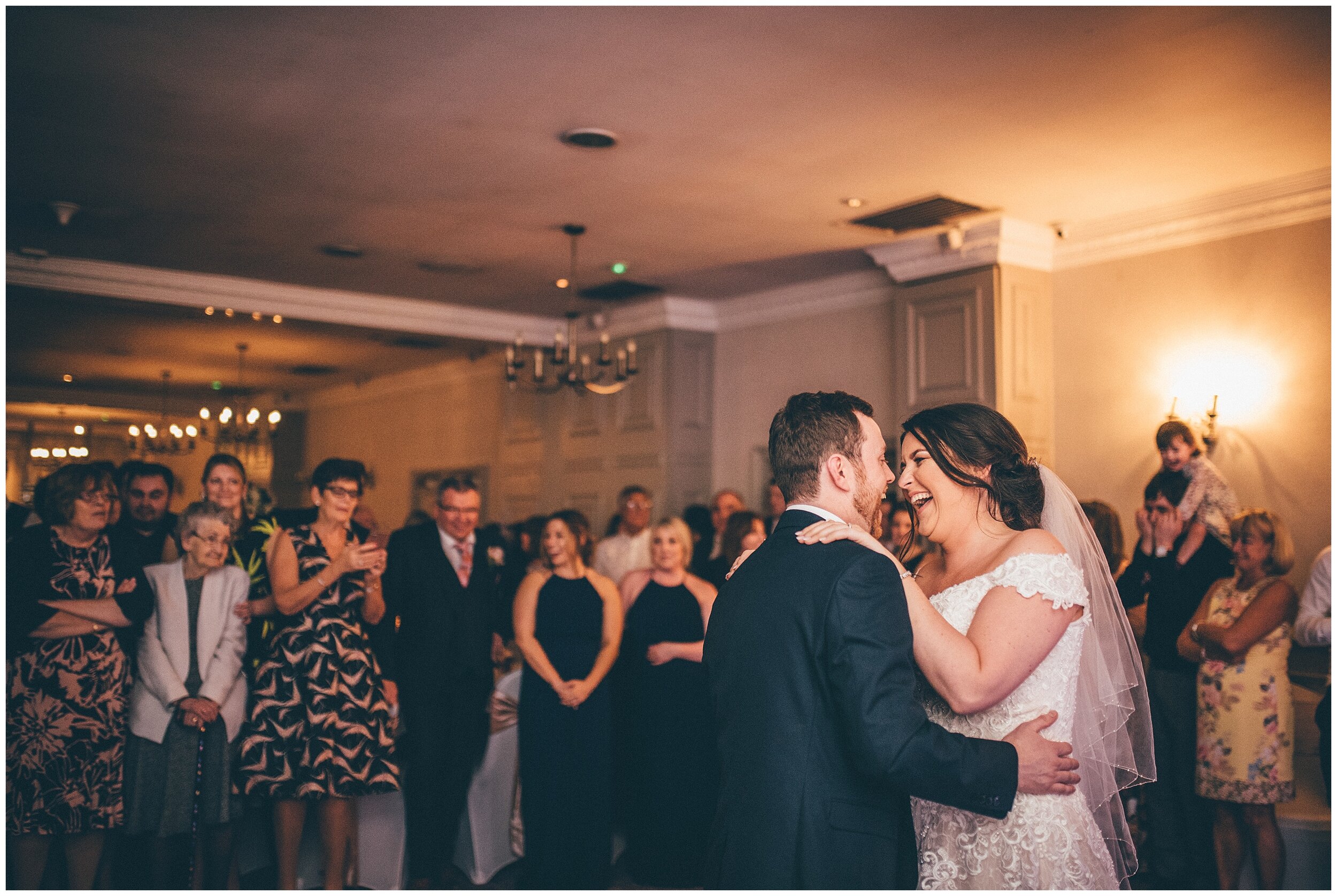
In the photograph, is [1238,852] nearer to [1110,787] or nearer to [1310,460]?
[1310,460]

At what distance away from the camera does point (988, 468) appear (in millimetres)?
2152

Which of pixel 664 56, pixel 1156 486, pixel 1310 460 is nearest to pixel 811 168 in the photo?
pixel 664 56

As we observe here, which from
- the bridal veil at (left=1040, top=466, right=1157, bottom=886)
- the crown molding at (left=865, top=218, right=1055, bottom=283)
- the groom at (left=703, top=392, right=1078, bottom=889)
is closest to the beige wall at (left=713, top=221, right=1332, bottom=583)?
the crown molding at (left=865, top=218, right=1055, bottom=283)

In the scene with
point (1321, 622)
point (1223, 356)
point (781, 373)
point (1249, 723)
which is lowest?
point (1249, 723)

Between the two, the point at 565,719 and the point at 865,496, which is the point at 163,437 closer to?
the point at 565,719

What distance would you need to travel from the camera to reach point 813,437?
1.94 m

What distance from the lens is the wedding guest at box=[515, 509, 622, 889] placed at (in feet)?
13.5

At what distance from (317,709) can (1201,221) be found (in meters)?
4.70

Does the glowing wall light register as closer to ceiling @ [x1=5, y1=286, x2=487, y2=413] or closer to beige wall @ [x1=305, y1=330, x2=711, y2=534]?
beige wall @ [x1=305, y1=330, x2=711, y2=534]

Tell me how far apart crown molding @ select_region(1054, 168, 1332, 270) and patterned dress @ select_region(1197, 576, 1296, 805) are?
1.99 meters

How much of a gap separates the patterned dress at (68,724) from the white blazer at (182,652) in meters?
0.09

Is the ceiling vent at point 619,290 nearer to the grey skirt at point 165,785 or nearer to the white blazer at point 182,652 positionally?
the white blazer at point 182,652

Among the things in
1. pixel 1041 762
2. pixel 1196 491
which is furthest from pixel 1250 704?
pixel 1041 762

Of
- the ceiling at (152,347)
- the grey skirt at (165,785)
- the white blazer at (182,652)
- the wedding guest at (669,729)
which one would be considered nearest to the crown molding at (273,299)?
the ceiling at (152,347)
